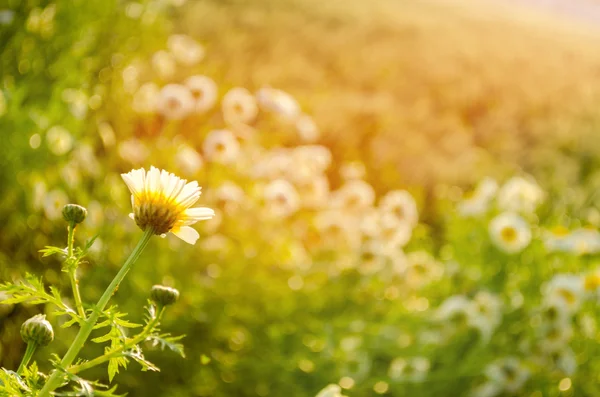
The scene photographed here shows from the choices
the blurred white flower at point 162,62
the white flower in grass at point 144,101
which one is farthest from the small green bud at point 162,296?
the blurred white flower at point 162,62

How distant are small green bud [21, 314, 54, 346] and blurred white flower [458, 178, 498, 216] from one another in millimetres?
1332

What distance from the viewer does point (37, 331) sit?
1.42 ft

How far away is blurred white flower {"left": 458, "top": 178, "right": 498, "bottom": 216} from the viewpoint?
1.66 metres

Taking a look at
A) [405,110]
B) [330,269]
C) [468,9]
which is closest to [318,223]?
[330,269]

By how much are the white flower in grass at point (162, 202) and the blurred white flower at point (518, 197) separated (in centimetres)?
132

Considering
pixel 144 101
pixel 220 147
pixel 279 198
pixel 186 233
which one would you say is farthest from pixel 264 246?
pixel 186 233

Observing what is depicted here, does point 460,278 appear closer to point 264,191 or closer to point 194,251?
point 264,191

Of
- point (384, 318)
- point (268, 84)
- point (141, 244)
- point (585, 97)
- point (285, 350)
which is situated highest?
point (585, 97)

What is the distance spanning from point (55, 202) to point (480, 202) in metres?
0.92

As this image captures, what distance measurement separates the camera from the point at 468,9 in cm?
891

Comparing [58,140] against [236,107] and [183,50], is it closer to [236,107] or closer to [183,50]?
[236,107]

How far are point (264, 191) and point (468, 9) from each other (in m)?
7.96

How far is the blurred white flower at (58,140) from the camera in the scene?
58.2 inches

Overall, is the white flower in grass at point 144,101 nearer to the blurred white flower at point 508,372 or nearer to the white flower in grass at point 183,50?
the white flower in grass at point 183,50
